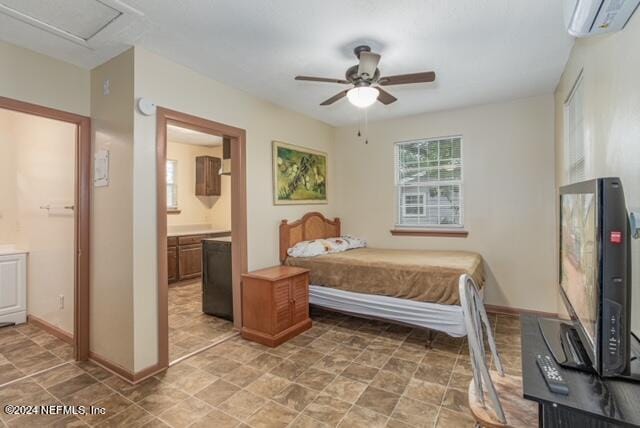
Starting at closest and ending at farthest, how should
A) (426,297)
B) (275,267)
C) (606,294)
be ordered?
(606,294) < (426,297) < (275,267)

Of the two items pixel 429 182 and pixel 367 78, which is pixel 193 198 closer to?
pixel 429 182

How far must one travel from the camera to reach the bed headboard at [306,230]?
3977mm

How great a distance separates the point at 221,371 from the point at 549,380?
7.60 feet

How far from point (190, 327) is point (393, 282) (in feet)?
7.43

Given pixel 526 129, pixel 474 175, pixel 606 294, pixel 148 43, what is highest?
pixel 148 43

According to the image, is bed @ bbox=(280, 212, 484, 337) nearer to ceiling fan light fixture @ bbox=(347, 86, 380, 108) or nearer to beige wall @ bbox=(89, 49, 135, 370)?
ceiling fan light fixture @ bbox=(347, 86, 380, 108)

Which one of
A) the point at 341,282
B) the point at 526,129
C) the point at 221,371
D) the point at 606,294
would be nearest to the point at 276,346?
the point at 221,371

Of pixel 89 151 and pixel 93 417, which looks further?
pixel 89 151

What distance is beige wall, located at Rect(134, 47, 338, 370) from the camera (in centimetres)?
252

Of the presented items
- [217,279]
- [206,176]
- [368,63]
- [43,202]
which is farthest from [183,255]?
[368,63]

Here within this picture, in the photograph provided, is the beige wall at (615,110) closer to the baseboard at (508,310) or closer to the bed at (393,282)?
the bed at (393,282)

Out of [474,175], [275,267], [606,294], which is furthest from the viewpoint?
[474,175]

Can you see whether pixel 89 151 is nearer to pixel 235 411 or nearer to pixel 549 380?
pixel 235 411

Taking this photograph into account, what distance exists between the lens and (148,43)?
2.47 m
